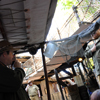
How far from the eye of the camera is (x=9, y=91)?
1.51 metres

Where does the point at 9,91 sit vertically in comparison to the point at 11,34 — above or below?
below

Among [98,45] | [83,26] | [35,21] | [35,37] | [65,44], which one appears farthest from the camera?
[83,26]

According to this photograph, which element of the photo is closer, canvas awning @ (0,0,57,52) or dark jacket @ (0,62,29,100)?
dark jacket @ (0,62,29,100)

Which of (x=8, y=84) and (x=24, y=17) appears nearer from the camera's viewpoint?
(x=8, y=84)

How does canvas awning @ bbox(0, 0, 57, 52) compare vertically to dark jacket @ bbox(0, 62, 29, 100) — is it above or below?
above

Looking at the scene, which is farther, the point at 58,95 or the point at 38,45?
the point at 58,95

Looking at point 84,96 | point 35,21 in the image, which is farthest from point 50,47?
point 84,96

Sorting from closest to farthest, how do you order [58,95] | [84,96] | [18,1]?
[18,1] → [84,96] → [58,95]

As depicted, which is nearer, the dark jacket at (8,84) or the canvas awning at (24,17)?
the dark jacket at (8,84)

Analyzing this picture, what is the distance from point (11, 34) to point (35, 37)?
748 mm

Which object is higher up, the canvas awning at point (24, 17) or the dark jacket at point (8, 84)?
the canvas awning at point (24, 17)

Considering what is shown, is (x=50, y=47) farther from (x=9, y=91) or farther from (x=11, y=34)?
(x=9, y=91)

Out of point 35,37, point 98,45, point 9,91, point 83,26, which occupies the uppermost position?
point 83,26

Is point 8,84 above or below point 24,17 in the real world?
below
